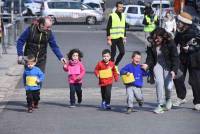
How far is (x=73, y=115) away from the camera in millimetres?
11148

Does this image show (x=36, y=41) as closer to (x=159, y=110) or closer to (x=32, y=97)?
(x=32, y=97)

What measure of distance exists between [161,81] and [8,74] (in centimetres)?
718

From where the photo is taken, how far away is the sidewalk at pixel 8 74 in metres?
14.3

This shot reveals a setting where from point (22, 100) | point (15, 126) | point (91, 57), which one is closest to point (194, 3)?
point (91, 57)

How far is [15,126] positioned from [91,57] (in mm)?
12705

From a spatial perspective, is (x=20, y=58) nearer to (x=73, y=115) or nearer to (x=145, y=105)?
(x=73, y=115)

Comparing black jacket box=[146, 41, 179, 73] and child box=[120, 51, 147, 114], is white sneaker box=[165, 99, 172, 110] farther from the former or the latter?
black jacket box=[146, 41, 179, 73]

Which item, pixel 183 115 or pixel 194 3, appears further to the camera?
pixel 194 3

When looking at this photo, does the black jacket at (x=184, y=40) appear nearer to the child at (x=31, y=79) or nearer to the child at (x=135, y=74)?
the child at (x=135, y=74)

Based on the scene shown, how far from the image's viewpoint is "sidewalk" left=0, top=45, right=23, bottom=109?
1435 centimetres

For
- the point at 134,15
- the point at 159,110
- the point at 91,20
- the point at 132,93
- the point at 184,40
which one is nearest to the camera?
the point at 159,110

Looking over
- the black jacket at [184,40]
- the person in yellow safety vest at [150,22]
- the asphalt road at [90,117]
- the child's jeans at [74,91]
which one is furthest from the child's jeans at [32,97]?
the person in yellow safety vest at [150,22]

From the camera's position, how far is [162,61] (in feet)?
37.6

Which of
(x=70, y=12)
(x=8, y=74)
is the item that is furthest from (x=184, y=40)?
(x=70, y=12)
